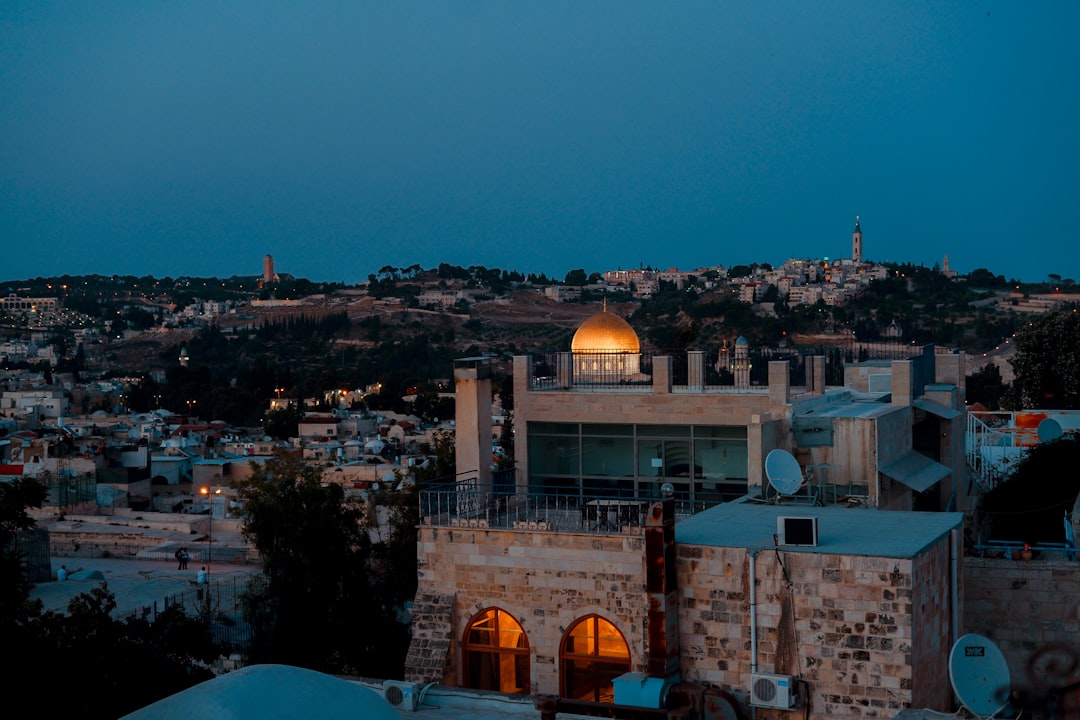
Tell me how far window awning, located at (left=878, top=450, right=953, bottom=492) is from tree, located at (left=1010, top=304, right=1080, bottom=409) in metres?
25.6

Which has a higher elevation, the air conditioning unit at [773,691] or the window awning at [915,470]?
the window awning at [915,470]

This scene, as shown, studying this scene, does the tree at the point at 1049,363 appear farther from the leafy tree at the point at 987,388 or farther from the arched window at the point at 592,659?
the arched window at the point at 592,659

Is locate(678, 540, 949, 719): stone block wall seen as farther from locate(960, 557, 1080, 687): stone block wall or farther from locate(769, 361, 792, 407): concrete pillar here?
locate(769, 361, 792, 407): concrete pillar

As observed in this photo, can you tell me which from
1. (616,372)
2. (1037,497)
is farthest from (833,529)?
(1037,497)

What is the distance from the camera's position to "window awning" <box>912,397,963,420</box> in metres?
18.3

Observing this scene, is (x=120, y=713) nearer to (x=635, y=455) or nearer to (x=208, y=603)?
(x=635, y=455)

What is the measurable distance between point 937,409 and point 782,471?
6.00 m

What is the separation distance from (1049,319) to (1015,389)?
124 inches

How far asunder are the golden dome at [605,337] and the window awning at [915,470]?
218 inches

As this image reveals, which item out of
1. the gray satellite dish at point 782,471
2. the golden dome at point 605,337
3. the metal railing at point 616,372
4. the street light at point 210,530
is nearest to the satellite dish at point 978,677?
the gray satellite dish at point 782,471

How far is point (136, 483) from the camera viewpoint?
170 ft

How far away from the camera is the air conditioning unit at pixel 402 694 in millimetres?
11156

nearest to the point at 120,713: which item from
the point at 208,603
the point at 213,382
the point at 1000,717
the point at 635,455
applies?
the point at 635,455

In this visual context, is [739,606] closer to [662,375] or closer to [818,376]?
[662,375]
